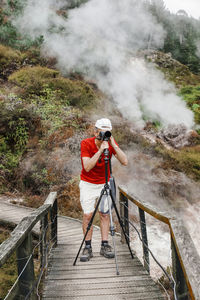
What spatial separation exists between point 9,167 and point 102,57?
10744 mm

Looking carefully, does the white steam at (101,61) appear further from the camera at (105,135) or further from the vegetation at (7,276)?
the camera at (105,135)

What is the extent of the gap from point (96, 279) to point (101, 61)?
14929 millimetres

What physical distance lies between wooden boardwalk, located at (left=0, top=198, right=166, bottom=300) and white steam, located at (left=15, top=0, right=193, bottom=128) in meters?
10.3

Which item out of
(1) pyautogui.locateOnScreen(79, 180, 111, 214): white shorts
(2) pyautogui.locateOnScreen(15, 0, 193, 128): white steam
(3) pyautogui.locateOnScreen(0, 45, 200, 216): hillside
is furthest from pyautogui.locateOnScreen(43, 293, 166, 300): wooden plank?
(2) pyautogui.locateOnScreen(15, 0, 193, 128): white steam

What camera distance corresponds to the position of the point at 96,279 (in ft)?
8.47

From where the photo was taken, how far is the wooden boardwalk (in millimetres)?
2307

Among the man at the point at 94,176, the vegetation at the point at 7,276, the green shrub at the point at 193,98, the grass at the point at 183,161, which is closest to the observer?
the man at the point at 94,176

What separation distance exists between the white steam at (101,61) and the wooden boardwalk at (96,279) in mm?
10258

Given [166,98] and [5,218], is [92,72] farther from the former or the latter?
[5,218]

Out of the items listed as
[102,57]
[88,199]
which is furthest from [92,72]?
[88,199]

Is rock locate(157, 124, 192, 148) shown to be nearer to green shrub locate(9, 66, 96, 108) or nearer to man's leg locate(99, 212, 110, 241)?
green shrub locate(9, 66, 96, 108)

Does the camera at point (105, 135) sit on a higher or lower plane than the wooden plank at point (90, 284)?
higher

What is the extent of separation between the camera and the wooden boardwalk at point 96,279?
2.31 metres

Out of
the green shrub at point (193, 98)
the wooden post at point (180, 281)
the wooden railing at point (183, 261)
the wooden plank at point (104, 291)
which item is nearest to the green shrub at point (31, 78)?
the green shrub at point (193, 98)
